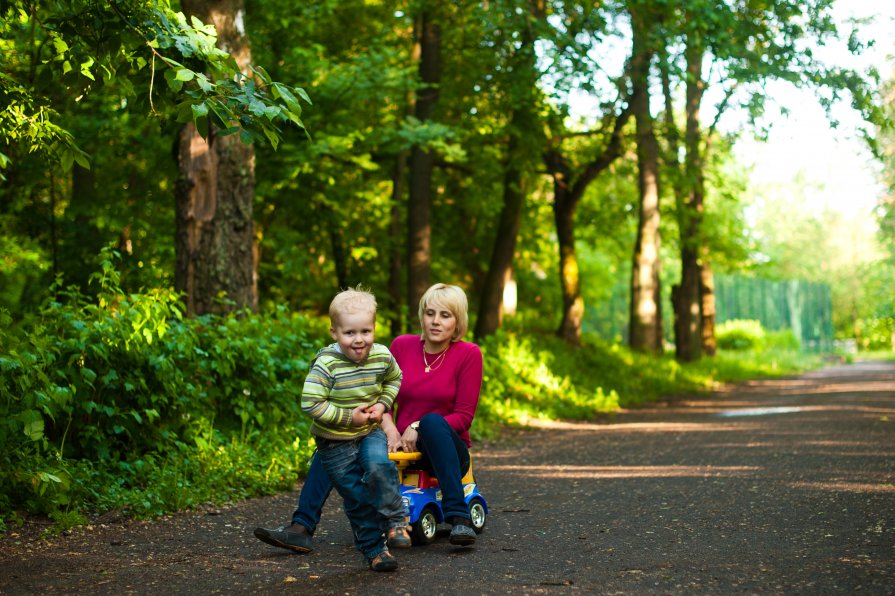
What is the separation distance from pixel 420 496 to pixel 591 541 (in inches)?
42.1

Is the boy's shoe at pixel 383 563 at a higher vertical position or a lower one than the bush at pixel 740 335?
lower

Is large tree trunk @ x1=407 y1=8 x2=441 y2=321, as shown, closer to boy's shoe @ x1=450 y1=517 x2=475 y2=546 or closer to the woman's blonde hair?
the woman's blonde hair

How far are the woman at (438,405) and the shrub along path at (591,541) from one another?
28cm

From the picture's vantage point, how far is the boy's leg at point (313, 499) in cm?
607

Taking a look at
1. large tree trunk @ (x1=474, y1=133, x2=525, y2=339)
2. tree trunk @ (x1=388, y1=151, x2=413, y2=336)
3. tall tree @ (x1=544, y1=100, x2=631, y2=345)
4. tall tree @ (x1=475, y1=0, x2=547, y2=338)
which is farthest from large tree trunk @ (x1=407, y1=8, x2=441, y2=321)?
tall tree @ (x1=544, y1=100, x2=631, y2=345)

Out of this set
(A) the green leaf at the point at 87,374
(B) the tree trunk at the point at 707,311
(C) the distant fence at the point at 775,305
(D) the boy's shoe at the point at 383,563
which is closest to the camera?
(D) the boy's shoe at the point at 383,563

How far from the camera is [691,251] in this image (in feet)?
100

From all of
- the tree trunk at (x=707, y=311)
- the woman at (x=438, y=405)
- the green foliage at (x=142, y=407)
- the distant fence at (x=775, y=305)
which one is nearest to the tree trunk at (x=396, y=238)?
the green foliage at (x=142, y=407)

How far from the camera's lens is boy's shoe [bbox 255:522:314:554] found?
231 inches

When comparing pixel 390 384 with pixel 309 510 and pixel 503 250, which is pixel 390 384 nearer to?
pixel 309 510

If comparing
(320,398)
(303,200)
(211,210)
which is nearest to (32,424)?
(320,398)

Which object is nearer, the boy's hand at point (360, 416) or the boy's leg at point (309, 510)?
the boy's hand at point (360, 416)

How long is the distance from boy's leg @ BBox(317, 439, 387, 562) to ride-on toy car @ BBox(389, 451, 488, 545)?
1.19 ft

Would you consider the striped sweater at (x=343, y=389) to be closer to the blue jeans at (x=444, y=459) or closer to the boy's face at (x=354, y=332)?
the boy's face at (x=354, y=332)
